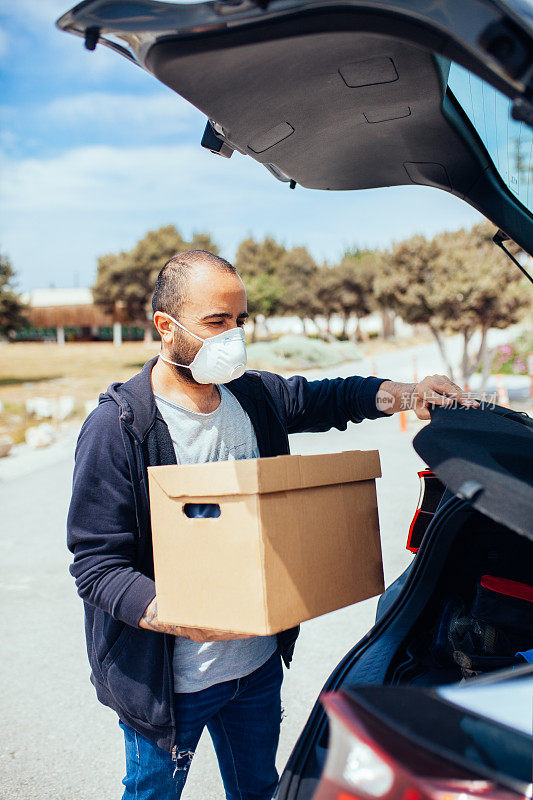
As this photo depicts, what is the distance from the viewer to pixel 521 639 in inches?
72.9

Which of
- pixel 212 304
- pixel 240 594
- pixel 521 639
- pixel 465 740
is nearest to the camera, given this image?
pixel 465 740

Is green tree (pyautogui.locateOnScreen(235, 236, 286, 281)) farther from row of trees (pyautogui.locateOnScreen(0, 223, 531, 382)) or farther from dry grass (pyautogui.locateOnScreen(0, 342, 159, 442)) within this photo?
dry grass (pyautogui.locateOnScreen(0, 342, 159, 442))

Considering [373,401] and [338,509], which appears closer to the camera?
[338,509]

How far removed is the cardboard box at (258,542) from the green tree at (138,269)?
37.0 meters

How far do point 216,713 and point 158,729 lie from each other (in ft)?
0.81

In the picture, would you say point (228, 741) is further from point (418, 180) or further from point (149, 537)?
point (418, 180)

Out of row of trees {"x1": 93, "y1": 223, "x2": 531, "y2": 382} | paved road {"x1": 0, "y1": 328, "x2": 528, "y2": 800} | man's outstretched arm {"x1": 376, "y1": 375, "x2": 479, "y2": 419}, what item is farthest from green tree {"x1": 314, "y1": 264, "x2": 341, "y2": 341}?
man's outstretched arm {"x1": 376, "y1": 375, "x2": 479, "y2": 419}

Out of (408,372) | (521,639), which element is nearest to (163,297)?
(521,639)

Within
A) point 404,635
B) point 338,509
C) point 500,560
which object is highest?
point 338,509

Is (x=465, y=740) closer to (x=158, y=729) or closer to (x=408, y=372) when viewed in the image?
(x=158, y=729)

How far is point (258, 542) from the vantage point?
1.48m

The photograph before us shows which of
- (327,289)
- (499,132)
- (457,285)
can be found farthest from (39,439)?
(327,289)

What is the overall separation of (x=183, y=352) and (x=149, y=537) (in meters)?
0.53

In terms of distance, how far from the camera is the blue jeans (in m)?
1.91
